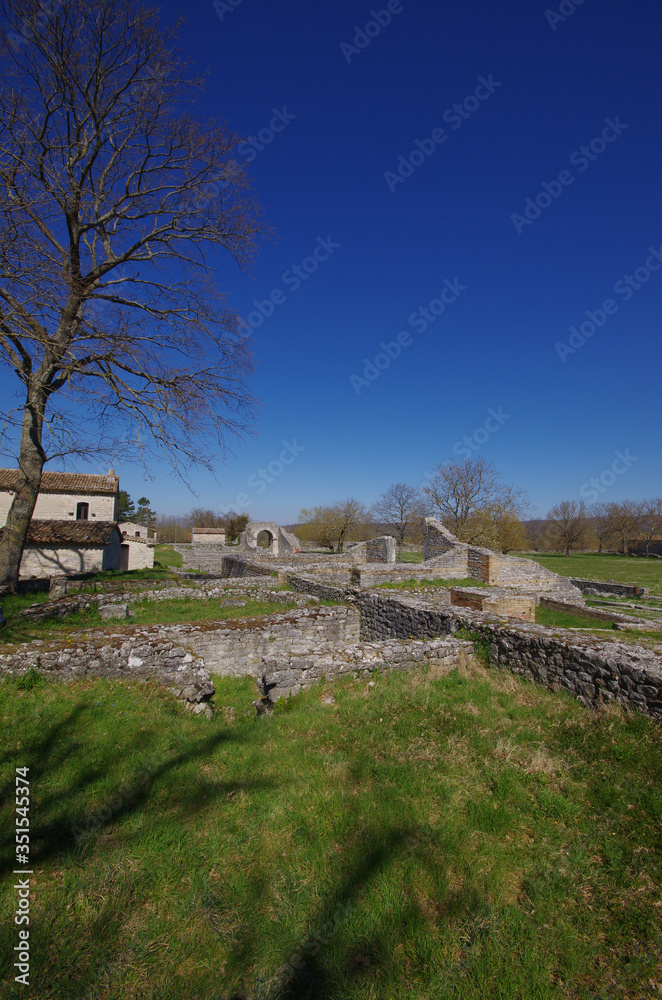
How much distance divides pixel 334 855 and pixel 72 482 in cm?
3583

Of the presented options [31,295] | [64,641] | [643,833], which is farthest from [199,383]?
[643,833]

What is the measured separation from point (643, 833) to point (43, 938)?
437 centimetres

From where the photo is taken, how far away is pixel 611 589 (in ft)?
79.7

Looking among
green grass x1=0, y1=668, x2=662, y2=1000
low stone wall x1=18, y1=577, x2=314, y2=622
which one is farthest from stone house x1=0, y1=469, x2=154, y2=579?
green grass x1=0, y1=668, x2=662, y2=1000

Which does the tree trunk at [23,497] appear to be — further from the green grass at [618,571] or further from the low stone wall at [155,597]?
the green grass at [618,571]

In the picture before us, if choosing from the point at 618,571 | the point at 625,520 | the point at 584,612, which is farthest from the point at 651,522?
the point at 584,612

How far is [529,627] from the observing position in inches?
271

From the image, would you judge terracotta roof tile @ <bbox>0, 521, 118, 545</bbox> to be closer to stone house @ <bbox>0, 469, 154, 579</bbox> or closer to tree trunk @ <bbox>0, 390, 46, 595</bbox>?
stone house @ <bbox>0, 469, 154, 579</bbox>

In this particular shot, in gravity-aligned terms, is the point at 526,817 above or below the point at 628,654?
below

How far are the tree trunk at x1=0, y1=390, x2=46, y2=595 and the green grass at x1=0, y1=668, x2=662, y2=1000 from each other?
27.4 feet

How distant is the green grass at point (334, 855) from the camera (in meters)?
2.49

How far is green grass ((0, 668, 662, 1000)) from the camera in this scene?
2494 mm

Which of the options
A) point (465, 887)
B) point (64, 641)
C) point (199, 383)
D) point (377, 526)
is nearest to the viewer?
point (465, 887)

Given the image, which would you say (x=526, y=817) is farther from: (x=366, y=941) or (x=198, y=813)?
(x=198, y=813)
